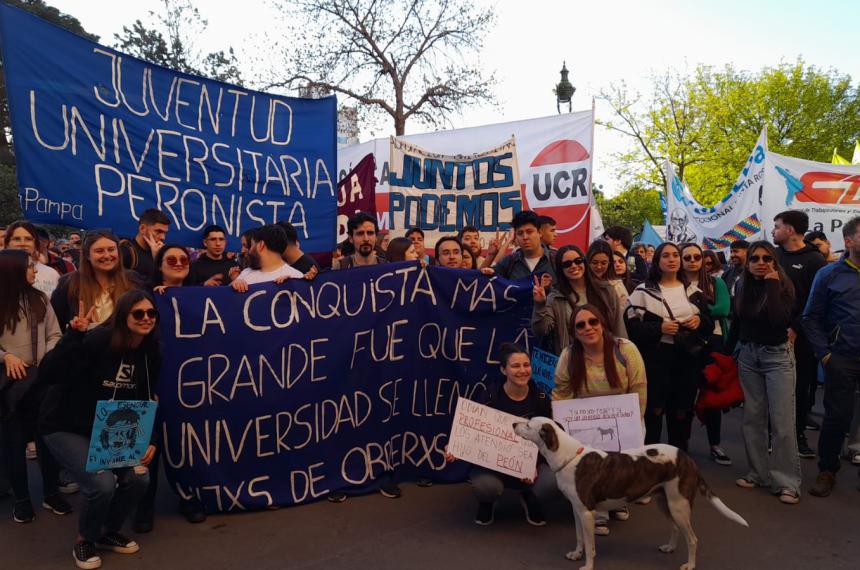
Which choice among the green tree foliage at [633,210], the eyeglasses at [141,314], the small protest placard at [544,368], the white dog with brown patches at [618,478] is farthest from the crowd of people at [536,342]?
the green tree foliage at [633,210]

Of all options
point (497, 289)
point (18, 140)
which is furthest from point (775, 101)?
point (18, 140)

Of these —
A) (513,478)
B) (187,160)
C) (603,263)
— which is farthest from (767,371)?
(187,160)

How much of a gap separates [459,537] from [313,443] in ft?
4.02

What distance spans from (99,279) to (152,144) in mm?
1290

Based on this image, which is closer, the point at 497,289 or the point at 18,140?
the point at 18,140

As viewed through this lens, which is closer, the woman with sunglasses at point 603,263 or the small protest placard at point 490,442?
the small protest placard at point 490,442

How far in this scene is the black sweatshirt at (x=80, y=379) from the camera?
376cm

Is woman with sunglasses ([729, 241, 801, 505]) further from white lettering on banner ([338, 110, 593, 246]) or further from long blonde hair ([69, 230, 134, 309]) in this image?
long blonde hair ([69, 230, 134, 309])

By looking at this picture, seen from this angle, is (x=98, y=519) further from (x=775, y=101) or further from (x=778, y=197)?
(x=775, y=101)

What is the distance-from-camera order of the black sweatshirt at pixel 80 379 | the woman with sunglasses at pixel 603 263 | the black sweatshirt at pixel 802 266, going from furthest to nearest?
1. the black sweatshirt at pixel 802 266
2. the woman with sunglasses at pixel 603 263
3. the black sweatshirt at pixel 80 379

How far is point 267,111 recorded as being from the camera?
5.93 metres

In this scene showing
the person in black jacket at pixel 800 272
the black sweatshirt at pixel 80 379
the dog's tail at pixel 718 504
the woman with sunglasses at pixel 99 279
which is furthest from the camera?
the person in black jacket at pixel 800 272

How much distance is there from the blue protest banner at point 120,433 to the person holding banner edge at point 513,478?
177 centimetres

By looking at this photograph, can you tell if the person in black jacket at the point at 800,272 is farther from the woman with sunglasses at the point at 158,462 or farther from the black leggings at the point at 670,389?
the woman with sunglasses at the point at 158,462
